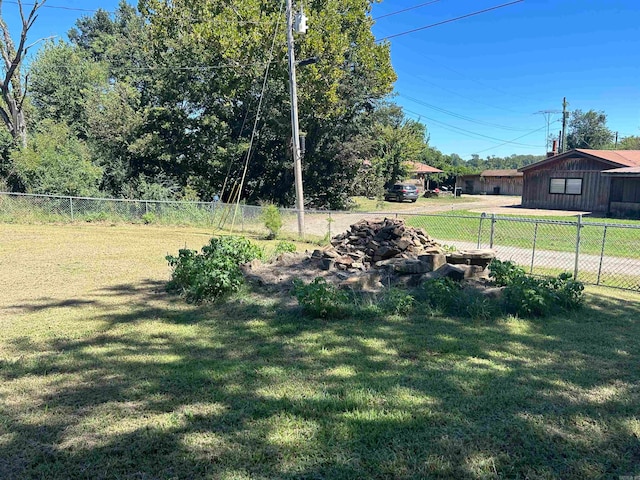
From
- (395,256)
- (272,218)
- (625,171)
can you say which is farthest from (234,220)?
(625,171)

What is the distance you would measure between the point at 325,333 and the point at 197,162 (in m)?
19.0

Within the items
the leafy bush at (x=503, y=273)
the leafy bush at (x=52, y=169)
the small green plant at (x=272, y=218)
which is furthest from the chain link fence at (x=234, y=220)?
the leafy bush at (x=503, y=273)

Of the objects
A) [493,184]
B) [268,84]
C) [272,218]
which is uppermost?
[268,84]

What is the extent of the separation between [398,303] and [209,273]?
2506 mm

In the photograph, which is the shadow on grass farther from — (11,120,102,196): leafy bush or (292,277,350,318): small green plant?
(11,120,102,196): leafy bush

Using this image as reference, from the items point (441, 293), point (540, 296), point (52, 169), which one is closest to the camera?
point (540, 296)

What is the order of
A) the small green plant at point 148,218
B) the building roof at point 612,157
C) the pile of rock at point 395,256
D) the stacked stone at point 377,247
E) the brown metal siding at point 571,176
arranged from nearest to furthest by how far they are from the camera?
the pile of rock at point 395,256 → the stacked stone at point 377,247 → the small green plant at point 148,218 → the building roof at point 612,157 → the brown metal siding at point 571,176

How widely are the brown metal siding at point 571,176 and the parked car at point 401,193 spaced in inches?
318

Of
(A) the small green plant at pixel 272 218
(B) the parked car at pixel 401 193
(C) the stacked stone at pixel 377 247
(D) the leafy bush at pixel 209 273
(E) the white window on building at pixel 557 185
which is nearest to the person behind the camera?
(D) the leafy bush at pixel 209 273

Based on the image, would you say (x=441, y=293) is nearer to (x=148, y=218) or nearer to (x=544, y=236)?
(x=544, y=236)

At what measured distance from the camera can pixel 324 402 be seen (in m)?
2.99

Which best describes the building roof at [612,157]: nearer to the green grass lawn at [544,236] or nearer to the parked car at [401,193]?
the parked car at [401,193]

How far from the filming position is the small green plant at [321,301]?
5.04 m

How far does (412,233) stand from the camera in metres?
8.33
